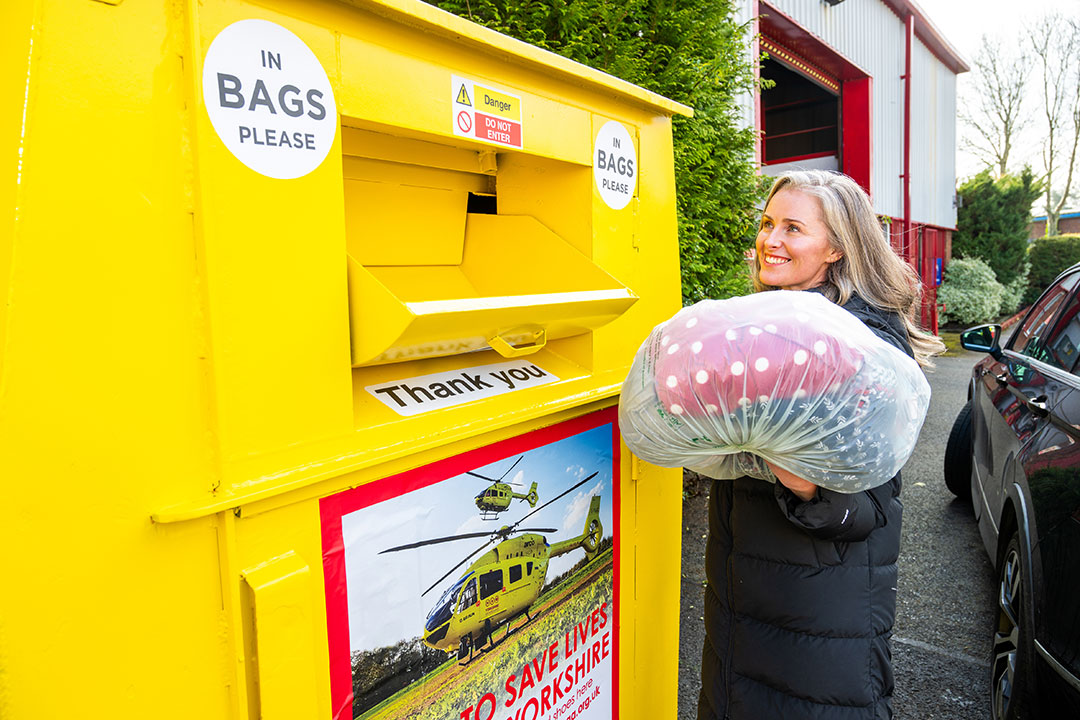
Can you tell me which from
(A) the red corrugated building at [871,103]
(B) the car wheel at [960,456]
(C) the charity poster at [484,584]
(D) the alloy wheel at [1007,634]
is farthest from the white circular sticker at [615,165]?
(A) the red corrugated building at [871,103]

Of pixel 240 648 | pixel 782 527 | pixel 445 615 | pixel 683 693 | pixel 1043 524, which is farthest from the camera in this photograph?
pixel 683 693

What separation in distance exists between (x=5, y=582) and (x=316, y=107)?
0.75m

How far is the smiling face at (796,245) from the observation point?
1545 mm

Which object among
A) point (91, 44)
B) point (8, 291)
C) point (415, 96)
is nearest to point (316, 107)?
point (415, 96)

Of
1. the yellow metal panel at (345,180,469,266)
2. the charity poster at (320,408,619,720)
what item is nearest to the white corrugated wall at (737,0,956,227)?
the yellow metal panel at (345,180,469,266)

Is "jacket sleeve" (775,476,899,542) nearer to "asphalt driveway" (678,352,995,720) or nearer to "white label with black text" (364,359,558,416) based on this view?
"white label with black text" (364,359,558,416)

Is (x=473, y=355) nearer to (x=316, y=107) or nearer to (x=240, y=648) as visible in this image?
(x=316, y=107)

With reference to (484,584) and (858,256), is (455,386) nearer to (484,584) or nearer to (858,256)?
(484,584)

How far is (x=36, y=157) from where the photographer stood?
0.78 metres

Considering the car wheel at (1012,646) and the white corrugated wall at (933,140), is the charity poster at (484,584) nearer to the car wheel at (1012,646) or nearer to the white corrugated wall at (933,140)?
the car wheel at (1012,646)

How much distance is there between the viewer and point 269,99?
100cm

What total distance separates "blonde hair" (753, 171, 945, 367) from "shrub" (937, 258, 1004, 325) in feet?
51.5

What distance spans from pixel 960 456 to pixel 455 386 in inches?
171

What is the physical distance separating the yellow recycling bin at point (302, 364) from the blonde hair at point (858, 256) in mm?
489
